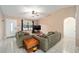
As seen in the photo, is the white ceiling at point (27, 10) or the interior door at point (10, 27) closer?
the white ceiling at point (27, 10)

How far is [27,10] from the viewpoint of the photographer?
184 centimetres

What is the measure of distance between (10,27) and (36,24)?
50 centimetres

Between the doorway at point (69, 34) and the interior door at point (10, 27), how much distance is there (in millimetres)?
946

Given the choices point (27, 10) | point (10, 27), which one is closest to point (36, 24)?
point (27, 10)

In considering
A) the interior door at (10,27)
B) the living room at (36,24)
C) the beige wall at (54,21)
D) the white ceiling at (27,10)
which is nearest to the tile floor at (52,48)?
the living room at (36,24)

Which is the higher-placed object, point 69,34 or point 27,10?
point 27,10

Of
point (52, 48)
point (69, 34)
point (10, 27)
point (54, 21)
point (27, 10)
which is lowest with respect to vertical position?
point (52, 48)

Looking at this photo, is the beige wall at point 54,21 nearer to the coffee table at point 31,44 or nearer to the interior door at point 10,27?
the coffee table at point 31,44

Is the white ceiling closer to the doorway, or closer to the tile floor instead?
the doorway

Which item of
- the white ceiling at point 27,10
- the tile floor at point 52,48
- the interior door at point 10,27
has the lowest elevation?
the tile floor at point 52,48

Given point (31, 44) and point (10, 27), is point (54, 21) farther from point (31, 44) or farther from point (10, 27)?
point (10, 27)

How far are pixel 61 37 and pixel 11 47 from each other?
93 centimetres

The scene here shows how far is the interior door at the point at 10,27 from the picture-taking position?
6.19 ft

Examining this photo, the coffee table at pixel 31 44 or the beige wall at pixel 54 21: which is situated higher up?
the beige wall at pixel 54 21
